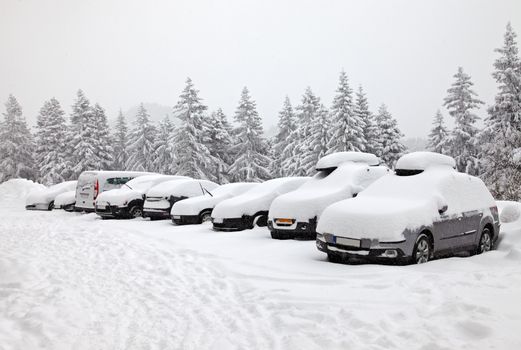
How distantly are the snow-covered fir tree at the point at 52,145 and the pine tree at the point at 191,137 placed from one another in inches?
588

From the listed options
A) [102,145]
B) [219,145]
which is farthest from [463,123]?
[102,145]

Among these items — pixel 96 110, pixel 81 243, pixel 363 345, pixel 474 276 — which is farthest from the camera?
pixel 96 110

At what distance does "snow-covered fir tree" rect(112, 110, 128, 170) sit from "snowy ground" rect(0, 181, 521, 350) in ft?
181

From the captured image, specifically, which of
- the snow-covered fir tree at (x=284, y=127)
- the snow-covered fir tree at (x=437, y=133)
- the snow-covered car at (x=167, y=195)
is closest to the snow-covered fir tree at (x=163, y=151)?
the snow-covered fir tree at (x=284, y=127)

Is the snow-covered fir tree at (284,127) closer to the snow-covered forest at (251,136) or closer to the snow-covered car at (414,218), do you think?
the snow-covered forest at (251,136)

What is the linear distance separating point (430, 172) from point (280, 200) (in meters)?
3.51

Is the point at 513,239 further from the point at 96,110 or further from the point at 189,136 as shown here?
the point at 96,110

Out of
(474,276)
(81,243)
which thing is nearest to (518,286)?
(474,276)

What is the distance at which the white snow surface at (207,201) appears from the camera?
14.3 meters

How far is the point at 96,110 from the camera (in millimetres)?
54594

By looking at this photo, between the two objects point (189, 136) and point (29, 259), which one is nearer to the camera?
point (29, 259)

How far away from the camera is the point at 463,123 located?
3794 centimetres

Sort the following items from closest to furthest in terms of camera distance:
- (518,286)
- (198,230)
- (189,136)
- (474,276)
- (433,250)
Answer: (518,286), (474,276), (433,250), (198,230), (189,136)

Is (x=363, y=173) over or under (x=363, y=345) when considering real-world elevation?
over
